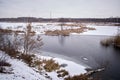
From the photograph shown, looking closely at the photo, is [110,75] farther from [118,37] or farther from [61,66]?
[118,37]

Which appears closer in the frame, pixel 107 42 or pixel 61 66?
pixel 61 66

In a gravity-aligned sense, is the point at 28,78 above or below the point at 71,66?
above

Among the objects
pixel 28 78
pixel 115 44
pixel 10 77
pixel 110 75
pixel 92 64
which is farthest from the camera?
pixel 115 44

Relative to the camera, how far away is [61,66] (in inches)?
510

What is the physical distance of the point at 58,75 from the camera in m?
11.0

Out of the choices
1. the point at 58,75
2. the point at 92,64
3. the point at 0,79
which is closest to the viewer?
the point at 0,79

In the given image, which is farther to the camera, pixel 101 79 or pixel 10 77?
pixel 101 79

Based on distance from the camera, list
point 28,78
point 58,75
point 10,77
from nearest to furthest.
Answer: point 10,77 → point 28,78 → point 58,75

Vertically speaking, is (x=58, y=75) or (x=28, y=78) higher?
(x=28, y=78)

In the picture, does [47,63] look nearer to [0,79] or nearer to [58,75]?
[58,75]

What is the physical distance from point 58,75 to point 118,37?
18363 mm

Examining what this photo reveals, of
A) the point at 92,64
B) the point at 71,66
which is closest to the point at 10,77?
the point at 71,66

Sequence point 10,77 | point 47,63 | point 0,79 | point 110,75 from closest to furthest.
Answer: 1. point 0,79
2. point 10,77
3. point 110,75
4. point 47,63

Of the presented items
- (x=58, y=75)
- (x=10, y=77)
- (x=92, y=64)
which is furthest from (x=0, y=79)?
(x=92, y=64)
